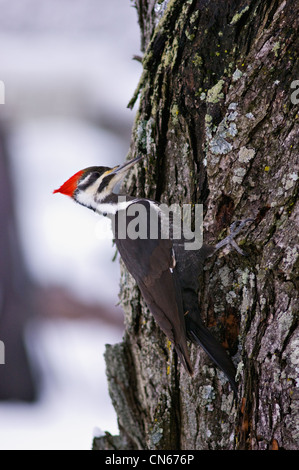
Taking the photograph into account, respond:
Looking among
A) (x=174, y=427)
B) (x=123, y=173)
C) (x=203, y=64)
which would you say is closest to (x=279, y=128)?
(x=203, y=64)

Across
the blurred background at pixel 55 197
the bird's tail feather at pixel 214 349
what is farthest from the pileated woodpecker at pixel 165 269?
the blurred background at pixel 55 197

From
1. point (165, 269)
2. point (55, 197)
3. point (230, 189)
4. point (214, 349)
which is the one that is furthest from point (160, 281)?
point (55, 197)

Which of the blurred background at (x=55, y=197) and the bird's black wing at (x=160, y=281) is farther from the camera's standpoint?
Answer: the blurred background at (x=55, y=197)

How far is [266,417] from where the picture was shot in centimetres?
148

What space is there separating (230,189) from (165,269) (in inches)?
14.9

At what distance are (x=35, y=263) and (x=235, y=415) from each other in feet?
7.13

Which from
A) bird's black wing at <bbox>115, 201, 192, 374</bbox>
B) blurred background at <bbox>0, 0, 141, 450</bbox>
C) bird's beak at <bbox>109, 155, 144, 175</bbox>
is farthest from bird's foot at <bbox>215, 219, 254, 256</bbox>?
blurred background at <bbox>0, 0, 141, 450</bbox>

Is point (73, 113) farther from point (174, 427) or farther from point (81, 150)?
point (174, 427)

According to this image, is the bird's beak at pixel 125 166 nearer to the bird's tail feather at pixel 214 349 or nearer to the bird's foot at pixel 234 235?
the bird's foot at pixel 234 235

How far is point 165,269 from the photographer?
1876mm


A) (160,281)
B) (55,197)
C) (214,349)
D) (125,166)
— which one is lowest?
(214,349)

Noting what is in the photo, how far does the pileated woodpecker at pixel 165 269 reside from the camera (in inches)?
67.6

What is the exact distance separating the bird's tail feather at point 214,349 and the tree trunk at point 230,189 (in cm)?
5

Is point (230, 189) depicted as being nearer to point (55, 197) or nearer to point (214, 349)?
point (214, 349)
